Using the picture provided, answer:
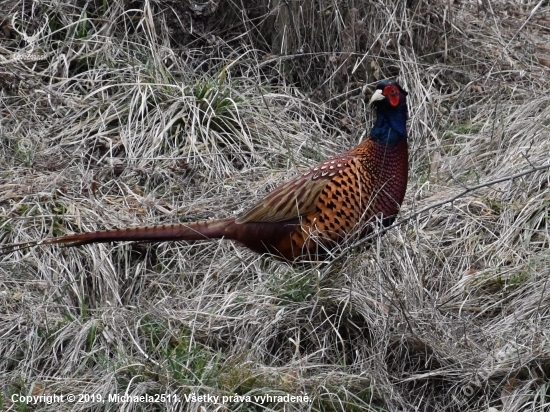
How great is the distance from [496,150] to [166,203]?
1724 millimetres

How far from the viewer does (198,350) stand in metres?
4.12

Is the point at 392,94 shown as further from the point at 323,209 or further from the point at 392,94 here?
the point at 323,209

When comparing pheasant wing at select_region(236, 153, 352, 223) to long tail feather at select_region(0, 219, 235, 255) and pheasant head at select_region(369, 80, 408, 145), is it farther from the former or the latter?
pheasant head at select_region(369, 80, 408, 145)

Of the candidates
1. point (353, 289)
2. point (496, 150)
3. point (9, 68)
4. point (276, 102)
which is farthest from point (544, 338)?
point (9, 68)

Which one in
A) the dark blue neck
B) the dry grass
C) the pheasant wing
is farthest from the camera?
the dark blue neck

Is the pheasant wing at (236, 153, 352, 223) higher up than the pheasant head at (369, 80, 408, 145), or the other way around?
the pheasant head at (369, 80, 408, 145)

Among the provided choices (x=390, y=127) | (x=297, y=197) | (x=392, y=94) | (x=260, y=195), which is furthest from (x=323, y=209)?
(x=260, y=195)

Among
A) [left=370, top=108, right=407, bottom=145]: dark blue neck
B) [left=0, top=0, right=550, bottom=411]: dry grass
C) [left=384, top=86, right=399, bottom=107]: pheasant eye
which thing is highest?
[left=384, top=86, right=399, bottom=107]: pheasant eye

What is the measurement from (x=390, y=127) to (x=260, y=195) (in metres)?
0.90

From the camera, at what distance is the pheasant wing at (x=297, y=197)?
14.8ft

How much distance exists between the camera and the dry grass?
4035mm

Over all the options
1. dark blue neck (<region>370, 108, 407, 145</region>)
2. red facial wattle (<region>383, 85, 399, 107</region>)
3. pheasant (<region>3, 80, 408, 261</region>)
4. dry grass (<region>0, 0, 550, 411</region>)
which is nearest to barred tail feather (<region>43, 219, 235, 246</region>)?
pheasant (<region>3, 80, 408, 261</region>)

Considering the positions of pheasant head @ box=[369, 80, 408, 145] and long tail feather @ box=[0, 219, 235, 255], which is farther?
pheasant head @ box=[369, 80, 408, 145]

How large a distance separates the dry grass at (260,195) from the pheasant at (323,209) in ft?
0.53
